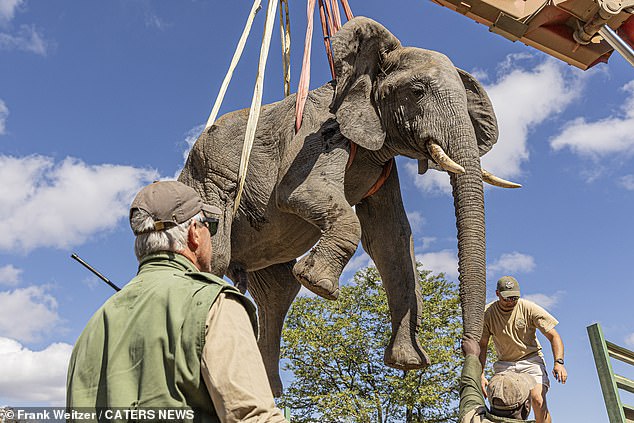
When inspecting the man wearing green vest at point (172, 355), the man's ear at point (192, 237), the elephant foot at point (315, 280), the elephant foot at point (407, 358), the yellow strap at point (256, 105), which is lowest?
the man wearing green vest at point (172, 355)

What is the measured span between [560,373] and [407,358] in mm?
1636

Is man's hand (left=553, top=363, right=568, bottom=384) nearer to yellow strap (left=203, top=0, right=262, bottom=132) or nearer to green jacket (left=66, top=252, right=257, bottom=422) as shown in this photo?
yellow strap (left=203, top=0, right=262, bottom=132)

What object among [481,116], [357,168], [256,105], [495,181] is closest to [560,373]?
[495,181]

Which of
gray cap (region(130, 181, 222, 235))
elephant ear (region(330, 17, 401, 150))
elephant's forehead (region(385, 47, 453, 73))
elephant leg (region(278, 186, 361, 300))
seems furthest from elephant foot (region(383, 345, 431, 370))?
gray cap (region(130, 181, 222, 235))

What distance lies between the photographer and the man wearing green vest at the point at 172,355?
5.56ft

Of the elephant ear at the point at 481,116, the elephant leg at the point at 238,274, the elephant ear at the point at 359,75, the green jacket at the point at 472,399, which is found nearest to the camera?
the green jacket at the point at 472,399

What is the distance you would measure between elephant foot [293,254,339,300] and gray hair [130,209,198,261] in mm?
1708

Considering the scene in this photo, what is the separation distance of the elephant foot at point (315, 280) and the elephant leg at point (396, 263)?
2.32 ft

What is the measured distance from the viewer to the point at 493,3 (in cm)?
597

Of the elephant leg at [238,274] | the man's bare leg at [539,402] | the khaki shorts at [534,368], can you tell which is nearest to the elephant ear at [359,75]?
the elephant leg at [238,274]

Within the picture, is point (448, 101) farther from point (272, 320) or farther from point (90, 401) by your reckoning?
point (90, 401)

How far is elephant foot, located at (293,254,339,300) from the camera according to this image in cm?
374

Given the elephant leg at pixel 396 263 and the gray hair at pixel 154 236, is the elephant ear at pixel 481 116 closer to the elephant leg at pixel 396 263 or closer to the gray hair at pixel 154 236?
the elephant leg at pixel 396 263

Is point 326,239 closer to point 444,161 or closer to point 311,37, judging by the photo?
point 444,161
